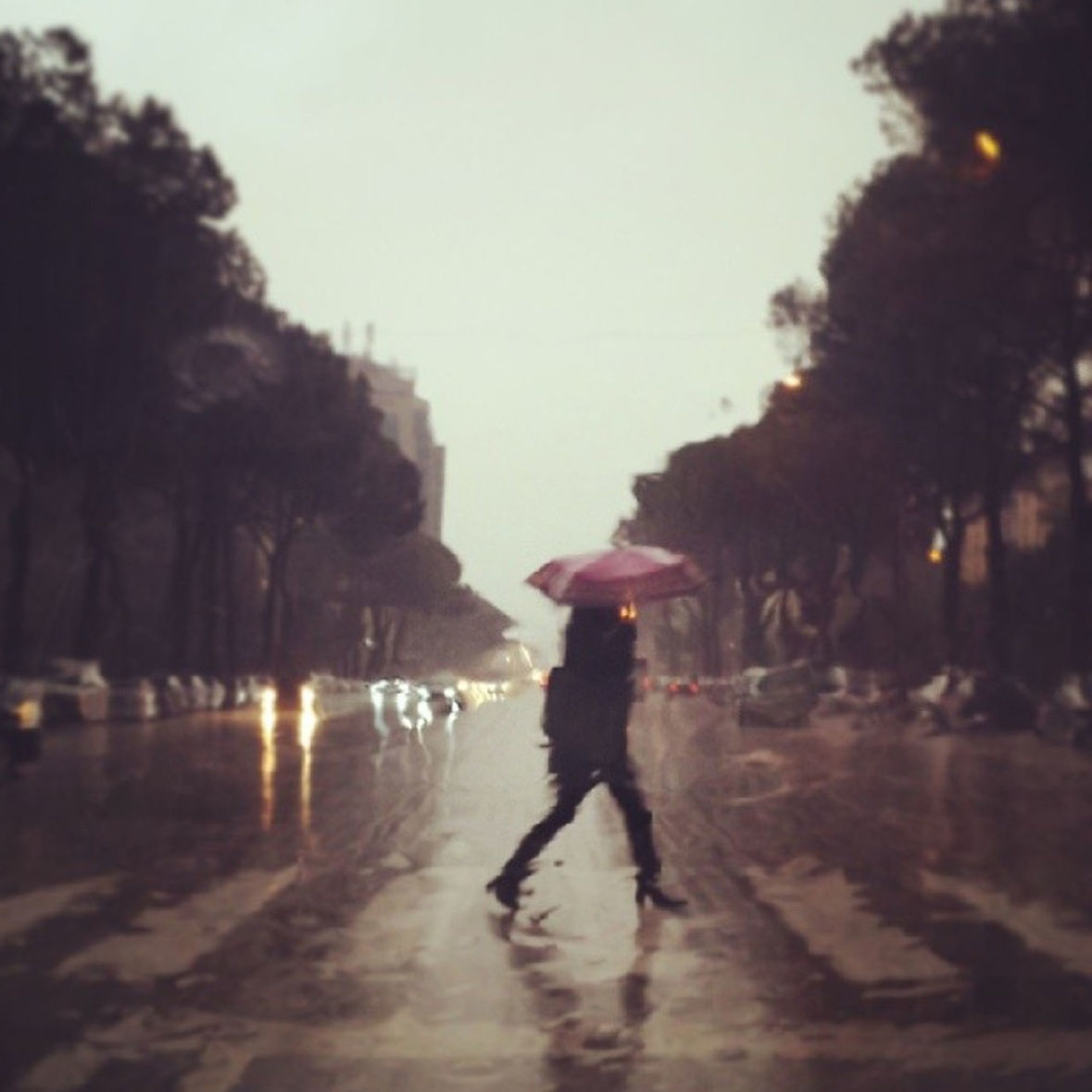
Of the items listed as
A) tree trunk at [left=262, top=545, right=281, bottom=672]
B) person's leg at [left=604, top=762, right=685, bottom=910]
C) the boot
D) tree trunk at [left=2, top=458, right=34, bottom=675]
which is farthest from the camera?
tree trunk at [left=262, top=545, right=281, bottom=672]

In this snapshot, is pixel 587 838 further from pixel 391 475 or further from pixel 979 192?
pixel 391 475

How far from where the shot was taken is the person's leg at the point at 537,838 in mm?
12336

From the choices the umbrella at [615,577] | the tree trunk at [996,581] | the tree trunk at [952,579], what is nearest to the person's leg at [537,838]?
→ the umbrella at [615,577]

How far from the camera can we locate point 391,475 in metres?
79.2

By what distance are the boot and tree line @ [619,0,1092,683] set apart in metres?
23.8

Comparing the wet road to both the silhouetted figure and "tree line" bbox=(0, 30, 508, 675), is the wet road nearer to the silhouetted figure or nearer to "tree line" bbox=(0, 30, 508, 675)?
the silhouetted figure

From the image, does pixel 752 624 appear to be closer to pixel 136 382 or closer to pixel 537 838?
pixel 136 382

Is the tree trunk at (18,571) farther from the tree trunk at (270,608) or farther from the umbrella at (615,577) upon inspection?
the umbrella at (615,577)

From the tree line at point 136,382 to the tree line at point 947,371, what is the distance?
13.0m

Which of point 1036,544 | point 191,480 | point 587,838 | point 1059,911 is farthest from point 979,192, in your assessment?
point 1036,544

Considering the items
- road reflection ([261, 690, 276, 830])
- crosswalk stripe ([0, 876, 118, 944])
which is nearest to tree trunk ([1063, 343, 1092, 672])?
road reflection ([261, 690, 276, 830])

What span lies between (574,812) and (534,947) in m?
1.70

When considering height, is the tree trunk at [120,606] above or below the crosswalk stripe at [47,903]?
above

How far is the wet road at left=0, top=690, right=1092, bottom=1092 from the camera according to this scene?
771 centimetres
